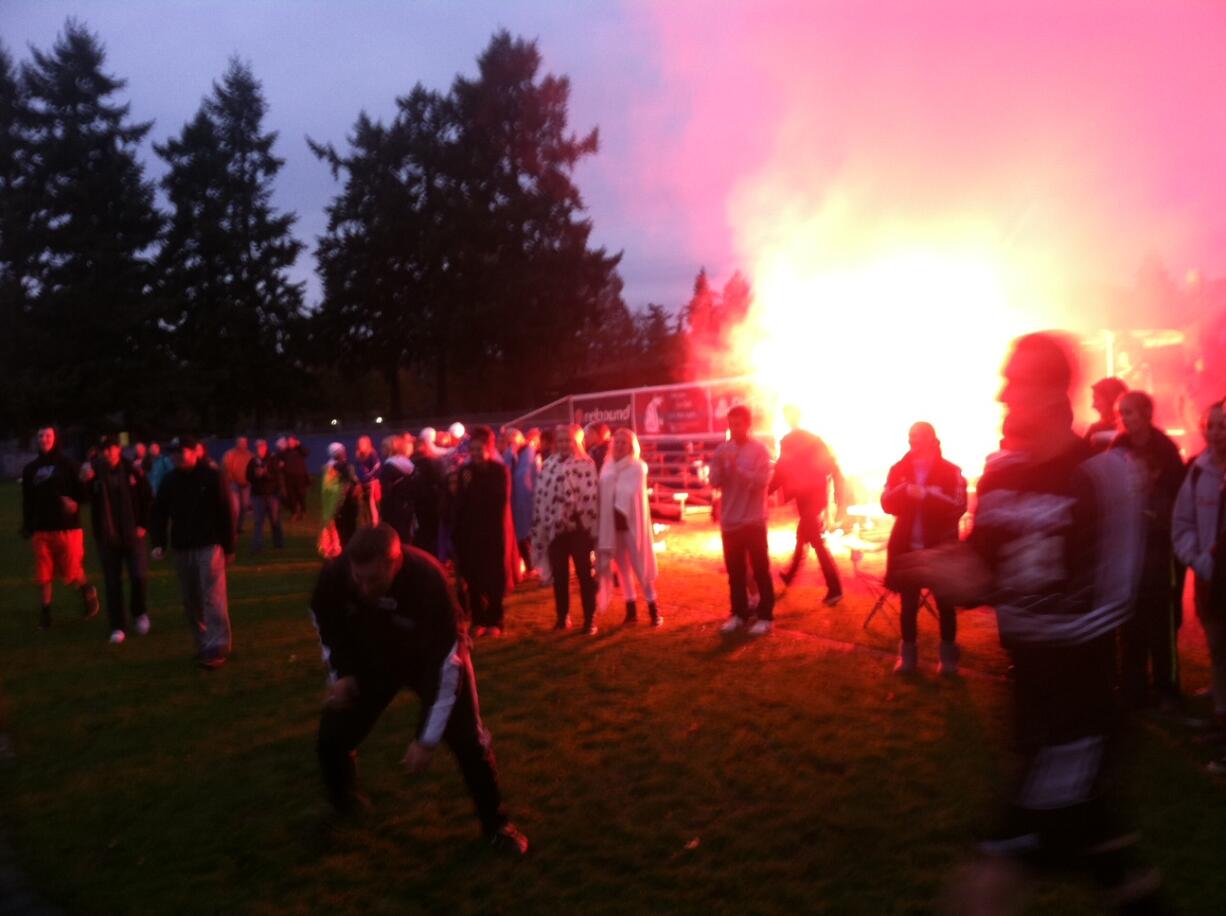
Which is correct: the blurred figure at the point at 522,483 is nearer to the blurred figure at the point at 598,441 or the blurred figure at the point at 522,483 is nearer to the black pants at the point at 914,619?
the blurred figure at the point at 598,441

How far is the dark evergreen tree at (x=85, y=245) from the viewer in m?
49.1

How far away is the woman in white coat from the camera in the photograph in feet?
30.6

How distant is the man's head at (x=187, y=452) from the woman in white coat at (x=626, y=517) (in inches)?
139

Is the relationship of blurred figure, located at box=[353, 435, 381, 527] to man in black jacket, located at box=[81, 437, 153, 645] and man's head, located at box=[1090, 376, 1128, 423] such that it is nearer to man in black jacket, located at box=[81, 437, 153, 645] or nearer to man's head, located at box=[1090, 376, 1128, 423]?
man in black jacket, located at box=[81, 437, 153, 645]

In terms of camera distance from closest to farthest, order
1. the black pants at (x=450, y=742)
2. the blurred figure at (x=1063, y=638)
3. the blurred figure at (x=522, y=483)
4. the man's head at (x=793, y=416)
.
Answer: the blurred figure at (x=1063, y=638) < the black pants at (x=450, y=742) < the man's head at (x=793, y=416) < the blurred figure at (x=522, y=483)

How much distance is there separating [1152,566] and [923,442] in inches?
68.1

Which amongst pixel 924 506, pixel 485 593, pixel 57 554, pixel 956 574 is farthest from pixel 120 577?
pixel 956 574

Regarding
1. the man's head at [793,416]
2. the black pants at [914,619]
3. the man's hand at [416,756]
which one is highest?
the man's head at [793,416]

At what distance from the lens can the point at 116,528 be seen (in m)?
9.60

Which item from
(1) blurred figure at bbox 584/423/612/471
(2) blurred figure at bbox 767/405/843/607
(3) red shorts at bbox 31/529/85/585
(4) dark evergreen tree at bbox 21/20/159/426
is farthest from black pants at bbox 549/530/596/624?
(4) dark evergreen tree at bbox 21/20/159/426

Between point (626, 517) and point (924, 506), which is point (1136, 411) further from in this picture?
point (626, 517)

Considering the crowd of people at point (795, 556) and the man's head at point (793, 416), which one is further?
the man's head at point (793, 416)

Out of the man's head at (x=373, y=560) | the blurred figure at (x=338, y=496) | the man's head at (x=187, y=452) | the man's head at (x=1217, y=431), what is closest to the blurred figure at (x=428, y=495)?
the blurred figure at (x=338, y=496)

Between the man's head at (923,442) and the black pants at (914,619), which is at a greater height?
the man's head at (923,442)
